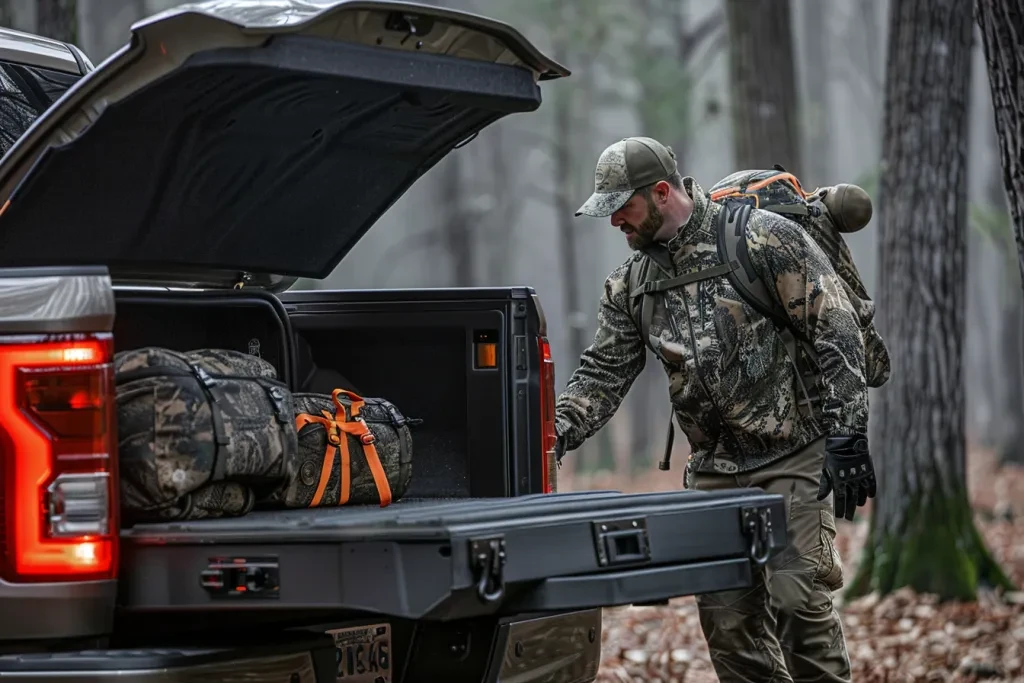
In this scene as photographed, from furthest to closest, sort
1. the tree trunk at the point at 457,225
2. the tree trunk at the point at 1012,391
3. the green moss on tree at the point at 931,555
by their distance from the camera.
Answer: the tree trunk at the point at 457,225 → the tree trunk at the point at 1012,391 → the green moss on tree at the point at 931,555

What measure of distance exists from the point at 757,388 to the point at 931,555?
14.0ft

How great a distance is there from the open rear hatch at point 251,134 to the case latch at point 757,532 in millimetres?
1423

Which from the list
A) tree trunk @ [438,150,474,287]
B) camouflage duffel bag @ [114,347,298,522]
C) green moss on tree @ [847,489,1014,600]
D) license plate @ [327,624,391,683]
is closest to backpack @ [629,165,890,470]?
license plate @ [327,624,391,683]

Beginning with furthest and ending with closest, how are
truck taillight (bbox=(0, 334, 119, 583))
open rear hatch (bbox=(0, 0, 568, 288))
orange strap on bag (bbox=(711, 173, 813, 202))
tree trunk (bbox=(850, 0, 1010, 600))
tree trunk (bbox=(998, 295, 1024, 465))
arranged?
tree trunk (bbox=(998, 295, 1024, 465)), tree trunk (bbox=(850, 0, 1010, 600)), orange strap on bag (bbox=(711, 173, 813, 202)), open rear hatch (bbox=(0, 0, 568, 288)), truck taillight (bbox=(0, 334, 119, 583))

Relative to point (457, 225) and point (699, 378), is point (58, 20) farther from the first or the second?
point (457, 225)

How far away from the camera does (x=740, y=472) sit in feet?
19.3

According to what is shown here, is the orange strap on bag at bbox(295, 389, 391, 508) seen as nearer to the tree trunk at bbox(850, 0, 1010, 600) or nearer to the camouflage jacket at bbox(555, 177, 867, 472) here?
the camouflage jacket at bbox(555, 177, 867, 472)

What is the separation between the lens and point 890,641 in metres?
8.33

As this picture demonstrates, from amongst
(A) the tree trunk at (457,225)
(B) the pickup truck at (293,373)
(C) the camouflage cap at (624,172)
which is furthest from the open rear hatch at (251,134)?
(A) the tree trunk at (457,225)

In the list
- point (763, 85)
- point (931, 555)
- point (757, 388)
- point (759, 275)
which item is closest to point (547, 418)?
point (757, 388)

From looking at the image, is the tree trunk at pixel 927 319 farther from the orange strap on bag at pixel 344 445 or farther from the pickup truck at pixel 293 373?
the orange strap on bag at pixel 344 445

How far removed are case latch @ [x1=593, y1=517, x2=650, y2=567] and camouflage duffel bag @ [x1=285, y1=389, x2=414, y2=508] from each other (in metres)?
0.99

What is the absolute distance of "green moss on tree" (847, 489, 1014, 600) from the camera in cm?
943

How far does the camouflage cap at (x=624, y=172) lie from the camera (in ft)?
18.9
